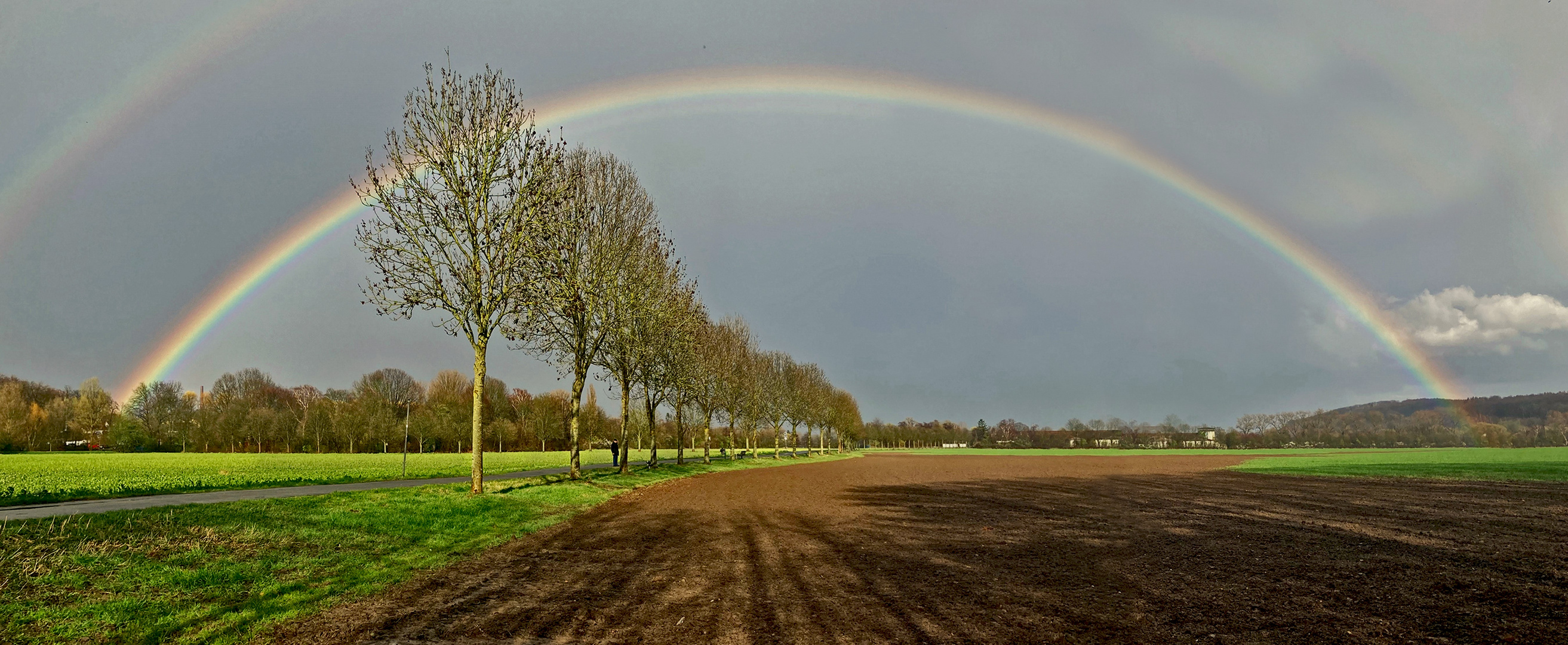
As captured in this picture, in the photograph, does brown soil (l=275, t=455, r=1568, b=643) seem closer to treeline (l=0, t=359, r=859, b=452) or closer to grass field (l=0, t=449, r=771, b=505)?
grass field (l=0, t=449, r=771, b=505)

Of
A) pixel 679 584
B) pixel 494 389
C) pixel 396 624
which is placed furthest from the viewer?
pixel 494 389

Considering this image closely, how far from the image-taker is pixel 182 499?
18578 mm

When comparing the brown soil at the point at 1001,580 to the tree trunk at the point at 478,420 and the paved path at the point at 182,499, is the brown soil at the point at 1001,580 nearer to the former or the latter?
the tree trunk at the point at 478,420

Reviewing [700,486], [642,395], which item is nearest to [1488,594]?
[700,486]

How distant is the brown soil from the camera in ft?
26.9

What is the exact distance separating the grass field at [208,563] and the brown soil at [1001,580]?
0.98 meters

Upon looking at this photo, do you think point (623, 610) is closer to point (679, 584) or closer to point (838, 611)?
point (679, 584)

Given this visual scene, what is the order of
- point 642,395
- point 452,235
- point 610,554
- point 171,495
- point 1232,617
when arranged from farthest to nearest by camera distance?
point 642,395
point 452,235
point 171,495
point 610,554
point 1232,617

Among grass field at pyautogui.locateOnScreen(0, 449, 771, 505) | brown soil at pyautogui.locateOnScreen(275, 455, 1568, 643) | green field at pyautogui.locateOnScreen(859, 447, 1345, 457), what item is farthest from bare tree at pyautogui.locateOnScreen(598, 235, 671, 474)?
green field at pyautogui.locateOnScreen(859, 447, 1345, 457)

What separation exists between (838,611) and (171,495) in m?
21.6

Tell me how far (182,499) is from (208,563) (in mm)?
11441

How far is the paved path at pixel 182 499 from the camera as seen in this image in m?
14.4

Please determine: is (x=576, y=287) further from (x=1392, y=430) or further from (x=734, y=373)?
(x=1392, y=430)

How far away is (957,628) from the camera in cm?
825
